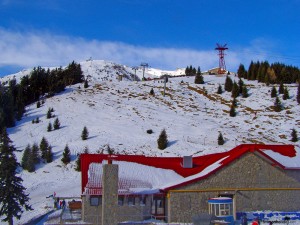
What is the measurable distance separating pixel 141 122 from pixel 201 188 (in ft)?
133

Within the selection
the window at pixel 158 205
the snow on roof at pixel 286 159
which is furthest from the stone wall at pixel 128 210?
the snow on roof at pixel 286 159

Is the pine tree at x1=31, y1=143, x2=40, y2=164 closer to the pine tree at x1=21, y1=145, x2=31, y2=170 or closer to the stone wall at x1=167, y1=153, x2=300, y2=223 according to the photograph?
the pine tree at x1=21, y1=145, x2=31, y2=170

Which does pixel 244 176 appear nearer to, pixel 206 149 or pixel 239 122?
pixel 206 149

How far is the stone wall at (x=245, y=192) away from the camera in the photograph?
25.9 meters

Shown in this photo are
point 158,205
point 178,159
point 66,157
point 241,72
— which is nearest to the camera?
point 158,205

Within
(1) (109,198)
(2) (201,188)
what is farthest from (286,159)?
(1) (109,198)

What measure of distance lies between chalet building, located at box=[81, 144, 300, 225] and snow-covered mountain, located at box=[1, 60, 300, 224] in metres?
8.71

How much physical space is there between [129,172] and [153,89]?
201 feet

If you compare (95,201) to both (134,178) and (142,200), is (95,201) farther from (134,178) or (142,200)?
(134,178)

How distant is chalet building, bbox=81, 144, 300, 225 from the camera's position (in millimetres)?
25844

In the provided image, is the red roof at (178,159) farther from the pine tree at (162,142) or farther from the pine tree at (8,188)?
the pine tree at (162,142)

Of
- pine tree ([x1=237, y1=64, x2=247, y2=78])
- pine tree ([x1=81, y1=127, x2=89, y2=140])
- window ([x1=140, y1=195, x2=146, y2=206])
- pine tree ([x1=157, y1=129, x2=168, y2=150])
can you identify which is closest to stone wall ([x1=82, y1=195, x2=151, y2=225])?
window ([x1=140, y1=195, x2=146, y2=206])

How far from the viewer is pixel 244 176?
2744 cm

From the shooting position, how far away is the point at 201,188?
26469mm
